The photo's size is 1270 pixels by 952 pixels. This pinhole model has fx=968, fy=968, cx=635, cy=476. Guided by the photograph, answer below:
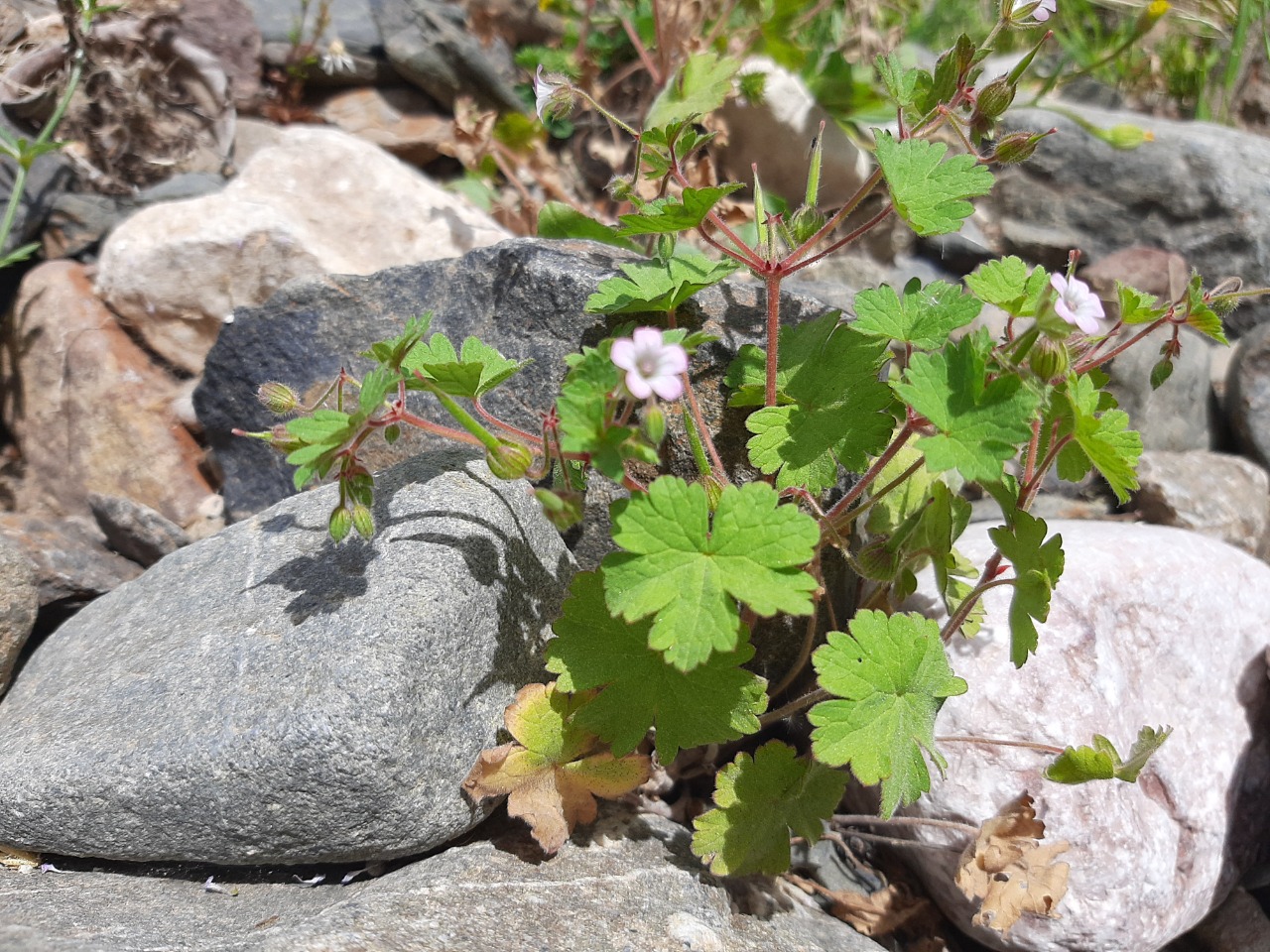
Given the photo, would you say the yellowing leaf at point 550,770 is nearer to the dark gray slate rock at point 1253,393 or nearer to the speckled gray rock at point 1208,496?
the speckled gray rock at point 1208,496

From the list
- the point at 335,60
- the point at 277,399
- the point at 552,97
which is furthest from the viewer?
the point at 335,60

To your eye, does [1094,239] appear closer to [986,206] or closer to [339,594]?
[986,206]

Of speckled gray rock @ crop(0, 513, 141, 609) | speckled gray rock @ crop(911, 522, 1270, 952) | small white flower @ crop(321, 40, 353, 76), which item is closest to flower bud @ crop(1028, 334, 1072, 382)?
speckled gray rock @ crop(911, 522, 1270, 952)

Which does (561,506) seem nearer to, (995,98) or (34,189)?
(995,98)

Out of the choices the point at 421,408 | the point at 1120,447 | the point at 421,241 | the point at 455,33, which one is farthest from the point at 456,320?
the point at 455,33

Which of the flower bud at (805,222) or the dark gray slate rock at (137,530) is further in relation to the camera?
the dark gray slate rock at (137,530)

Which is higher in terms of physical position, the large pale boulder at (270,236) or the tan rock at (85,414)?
the large pale boulder at (270,236)

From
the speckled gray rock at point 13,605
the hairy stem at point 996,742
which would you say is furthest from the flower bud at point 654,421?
the speckled gray rock at point 13,605

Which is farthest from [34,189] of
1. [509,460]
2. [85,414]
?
[509,460]
